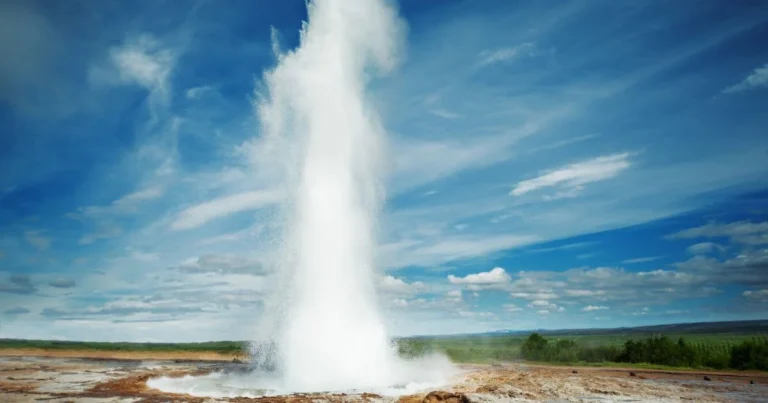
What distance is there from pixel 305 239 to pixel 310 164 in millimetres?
4970

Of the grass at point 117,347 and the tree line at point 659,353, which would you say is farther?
the grass at point 117,347

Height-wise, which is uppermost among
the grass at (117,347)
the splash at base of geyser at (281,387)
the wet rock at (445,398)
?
the wet rock at (445,398)

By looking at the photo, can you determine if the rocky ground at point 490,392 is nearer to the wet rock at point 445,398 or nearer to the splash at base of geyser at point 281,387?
the wet rock at point 445,398

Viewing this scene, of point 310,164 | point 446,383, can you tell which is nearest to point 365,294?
point 446,383

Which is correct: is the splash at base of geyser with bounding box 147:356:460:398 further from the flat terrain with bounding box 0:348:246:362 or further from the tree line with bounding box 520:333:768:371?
the flat terrain with bounding box 0:348:246:362

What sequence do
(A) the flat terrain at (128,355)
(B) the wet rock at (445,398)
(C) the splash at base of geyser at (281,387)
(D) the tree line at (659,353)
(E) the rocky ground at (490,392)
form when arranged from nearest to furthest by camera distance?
(B) the wet rock at (445,398)
(E) the rocky ground at (490,392)
(C) the splash at base of geyser at (281,387)
(D) the tree line at (659,353)
(A) the flat terrain at (128,355)

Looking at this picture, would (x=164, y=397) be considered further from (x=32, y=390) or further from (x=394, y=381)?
(x=394, y=381)

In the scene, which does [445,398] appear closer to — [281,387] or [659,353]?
[281,387]

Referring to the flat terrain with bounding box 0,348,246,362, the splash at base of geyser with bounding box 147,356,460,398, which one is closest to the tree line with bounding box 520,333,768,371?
the splash at base of geyser with bounding box 147,356,460,398

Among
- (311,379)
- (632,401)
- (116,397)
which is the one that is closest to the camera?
(632,401)

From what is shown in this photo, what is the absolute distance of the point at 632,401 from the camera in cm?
1917

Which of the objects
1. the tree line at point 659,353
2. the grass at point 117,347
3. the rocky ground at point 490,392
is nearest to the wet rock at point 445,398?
the rocky ground at point 490,392

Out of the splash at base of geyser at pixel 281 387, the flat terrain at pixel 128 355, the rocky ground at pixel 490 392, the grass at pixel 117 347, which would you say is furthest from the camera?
the grass at pixel 117 347

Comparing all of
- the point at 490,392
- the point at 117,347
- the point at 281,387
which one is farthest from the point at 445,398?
the point at 117,347
